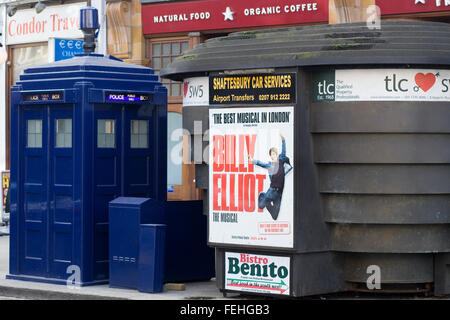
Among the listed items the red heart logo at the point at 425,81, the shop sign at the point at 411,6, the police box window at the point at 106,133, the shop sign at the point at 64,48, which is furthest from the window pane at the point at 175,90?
the red heart logo at the point at 425,81

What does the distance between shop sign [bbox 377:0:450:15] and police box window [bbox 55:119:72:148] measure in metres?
7.17

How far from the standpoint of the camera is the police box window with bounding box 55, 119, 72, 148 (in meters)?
10.8

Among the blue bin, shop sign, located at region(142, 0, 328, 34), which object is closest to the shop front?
shop sign, located at region(142, 0, 328, 34)

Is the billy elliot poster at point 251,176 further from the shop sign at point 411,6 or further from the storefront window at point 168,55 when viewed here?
the storefront window at point 168,55

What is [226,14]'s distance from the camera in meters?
18.3

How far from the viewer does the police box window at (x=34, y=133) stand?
11.1m

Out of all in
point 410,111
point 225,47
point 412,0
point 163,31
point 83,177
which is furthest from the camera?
point 163,31

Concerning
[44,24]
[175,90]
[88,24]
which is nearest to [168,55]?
[175,90]

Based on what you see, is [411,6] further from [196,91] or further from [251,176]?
[251,176]

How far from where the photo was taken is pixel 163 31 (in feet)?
63.5

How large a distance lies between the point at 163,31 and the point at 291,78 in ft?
34.3
